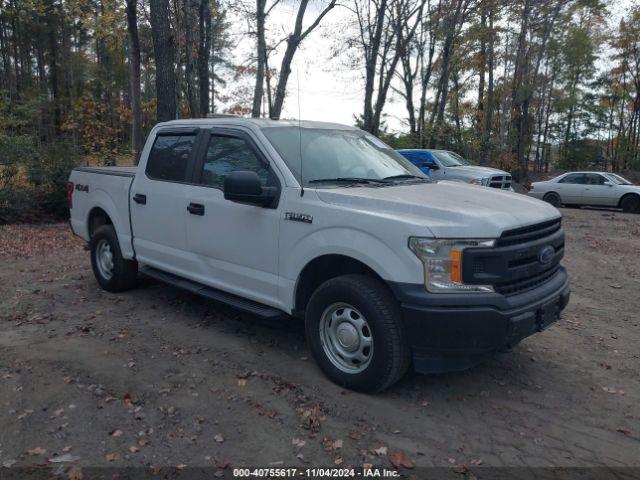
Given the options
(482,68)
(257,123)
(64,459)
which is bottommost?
(64,459)

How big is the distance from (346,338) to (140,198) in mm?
3022

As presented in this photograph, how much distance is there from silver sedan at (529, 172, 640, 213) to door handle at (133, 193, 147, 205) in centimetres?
1735

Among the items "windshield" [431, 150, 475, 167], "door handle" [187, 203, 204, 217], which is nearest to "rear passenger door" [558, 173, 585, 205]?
"windshield" [431, 150, 475, 167]

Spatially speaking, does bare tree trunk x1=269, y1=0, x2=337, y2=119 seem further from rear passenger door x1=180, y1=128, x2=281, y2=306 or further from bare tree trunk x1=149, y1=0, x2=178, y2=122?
rear passenger door x1=180, y1=128, x2=281, y2=306

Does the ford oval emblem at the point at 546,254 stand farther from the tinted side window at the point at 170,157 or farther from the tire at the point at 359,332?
the tinted side window at the point at 170,157

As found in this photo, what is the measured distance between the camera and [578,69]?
41.2 metres

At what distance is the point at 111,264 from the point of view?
654 cm

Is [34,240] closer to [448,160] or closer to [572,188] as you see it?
[448,160]

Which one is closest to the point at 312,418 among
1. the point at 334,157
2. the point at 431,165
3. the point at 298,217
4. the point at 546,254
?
the point at 298,217

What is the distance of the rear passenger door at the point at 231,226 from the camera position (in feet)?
14.7

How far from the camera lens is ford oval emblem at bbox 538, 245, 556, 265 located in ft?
12.9

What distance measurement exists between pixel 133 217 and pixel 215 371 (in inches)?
94.4

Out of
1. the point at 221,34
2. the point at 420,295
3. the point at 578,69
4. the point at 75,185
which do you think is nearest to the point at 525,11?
the point at 221,34

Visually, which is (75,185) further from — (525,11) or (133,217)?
(525,11)
